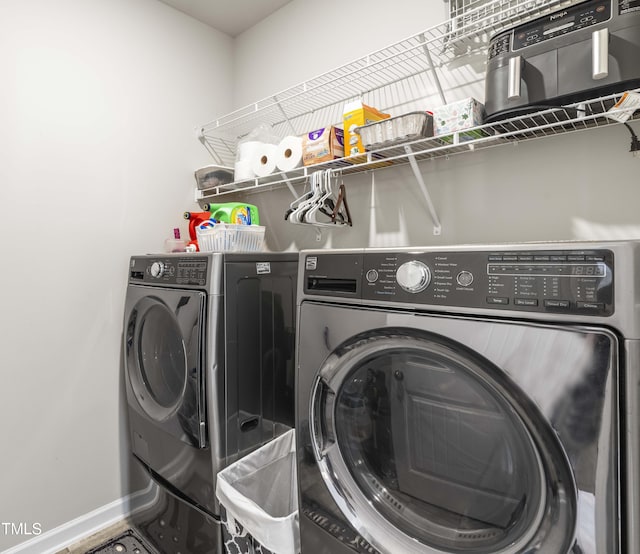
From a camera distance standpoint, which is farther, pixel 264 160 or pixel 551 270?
pixel 264 160

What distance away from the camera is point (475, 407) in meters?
0.89

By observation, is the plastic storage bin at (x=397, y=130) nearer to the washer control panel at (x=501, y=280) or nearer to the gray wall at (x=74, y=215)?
the washer control panel at (x=501, y=280)

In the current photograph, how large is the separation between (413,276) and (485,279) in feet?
0.53

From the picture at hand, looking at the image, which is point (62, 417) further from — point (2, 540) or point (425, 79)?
point (425, 79)

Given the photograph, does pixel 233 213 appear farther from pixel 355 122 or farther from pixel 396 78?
pixel 396 78

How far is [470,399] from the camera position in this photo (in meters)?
0.90

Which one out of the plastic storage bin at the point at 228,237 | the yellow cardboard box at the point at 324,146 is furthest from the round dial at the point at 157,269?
the yellow cardboard box at the point at 324,146

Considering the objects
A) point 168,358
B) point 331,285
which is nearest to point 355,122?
point 331,285

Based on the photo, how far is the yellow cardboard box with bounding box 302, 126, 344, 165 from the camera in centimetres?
170

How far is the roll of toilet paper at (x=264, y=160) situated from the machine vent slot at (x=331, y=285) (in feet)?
3.28

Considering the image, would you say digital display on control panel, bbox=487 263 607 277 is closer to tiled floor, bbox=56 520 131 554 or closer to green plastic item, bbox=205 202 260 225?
green plastic item, bbox=205 202 260 225

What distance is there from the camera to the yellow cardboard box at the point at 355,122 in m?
1.62

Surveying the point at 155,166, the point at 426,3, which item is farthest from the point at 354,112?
the point at 155,166

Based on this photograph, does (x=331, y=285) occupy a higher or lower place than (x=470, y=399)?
higher
